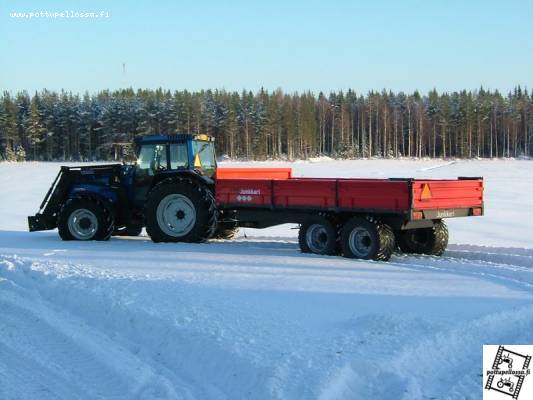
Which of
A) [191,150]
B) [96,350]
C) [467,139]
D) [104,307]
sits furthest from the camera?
[467,139]

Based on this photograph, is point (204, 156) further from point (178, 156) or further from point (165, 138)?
point (165, 138)

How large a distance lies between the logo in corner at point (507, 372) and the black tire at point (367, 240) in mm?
5049

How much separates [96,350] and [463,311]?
3697mm

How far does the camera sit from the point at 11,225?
69.0 feet

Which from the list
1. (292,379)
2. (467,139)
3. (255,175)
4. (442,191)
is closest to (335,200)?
(442,191)

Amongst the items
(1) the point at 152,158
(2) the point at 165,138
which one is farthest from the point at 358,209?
(1) the point at 152,158

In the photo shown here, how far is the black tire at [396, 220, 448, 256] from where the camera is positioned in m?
11.7

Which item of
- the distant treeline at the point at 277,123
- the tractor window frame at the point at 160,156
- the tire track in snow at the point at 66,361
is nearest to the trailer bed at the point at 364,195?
the tractor window frame at the point at 160,156

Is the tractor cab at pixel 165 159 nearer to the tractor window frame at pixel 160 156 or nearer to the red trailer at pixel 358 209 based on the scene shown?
the tractor window frame at pixel 160 156

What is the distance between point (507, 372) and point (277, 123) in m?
72.6

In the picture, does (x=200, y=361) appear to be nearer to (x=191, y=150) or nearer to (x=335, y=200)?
(x=335, y=200)

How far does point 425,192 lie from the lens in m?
10.7

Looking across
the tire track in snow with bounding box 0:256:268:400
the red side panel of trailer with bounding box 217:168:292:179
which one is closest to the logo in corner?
the tire track in snow with bounding box 0:256:268:400

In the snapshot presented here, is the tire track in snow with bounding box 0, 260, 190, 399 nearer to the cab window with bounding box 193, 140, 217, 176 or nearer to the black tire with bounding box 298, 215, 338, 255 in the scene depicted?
the black tire with bounding box 298, 215, 338, 255
